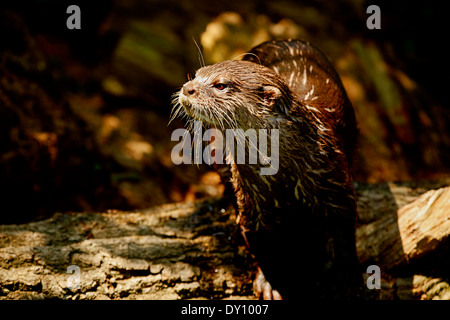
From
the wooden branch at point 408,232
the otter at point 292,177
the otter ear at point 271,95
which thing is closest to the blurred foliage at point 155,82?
the otter at point 292,177

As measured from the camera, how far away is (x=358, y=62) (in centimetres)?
583

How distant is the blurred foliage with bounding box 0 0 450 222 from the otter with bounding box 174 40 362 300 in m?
1.77

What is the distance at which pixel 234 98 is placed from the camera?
2256 millimetres

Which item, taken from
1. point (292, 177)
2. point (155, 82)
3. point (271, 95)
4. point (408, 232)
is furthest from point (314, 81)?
point (155, 82)

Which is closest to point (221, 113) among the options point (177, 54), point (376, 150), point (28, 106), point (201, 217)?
point (201, 217)

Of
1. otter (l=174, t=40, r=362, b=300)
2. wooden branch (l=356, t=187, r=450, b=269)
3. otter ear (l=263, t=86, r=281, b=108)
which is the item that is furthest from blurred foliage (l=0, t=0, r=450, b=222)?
wooden branch (l=356, t=187, r=450, b=269)

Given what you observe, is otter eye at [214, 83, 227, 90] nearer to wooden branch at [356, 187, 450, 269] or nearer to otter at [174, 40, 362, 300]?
otter at [174, 40, 362, 300]

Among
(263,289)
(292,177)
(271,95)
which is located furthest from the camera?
(263,289)

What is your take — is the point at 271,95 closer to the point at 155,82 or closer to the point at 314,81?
the point at 314,81

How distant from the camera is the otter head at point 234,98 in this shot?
2242mm

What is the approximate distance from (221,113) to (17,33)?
247 cm

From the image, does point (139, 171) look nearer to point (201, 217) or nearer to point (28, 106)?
point (28, 106)

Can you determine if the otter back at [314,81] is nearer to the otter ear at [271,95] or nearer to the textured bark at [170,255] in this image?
the otter ear at [271,95]

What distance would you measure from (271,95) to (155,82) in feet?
12.5
